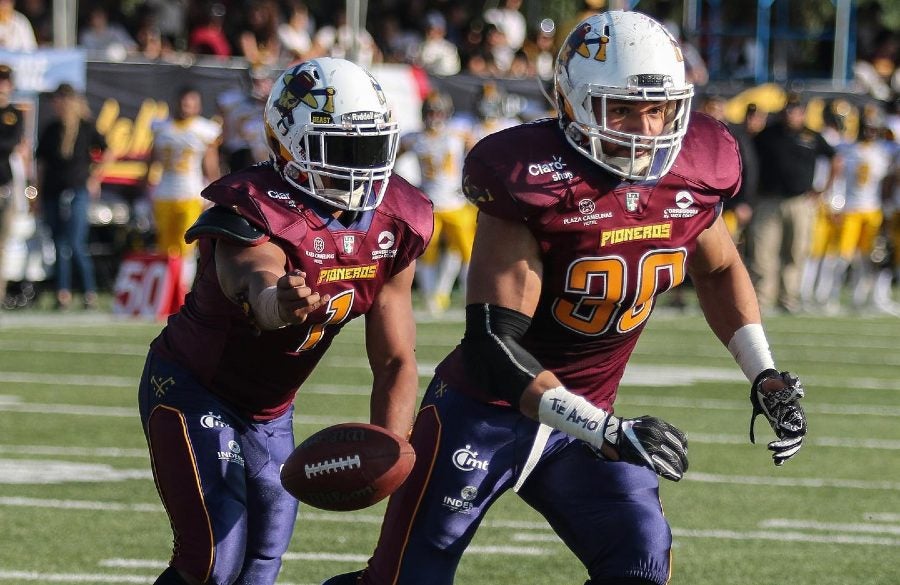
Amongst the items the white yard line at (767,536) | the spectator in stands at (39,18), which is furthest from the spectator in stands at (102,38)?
the white yard line at (767,536)

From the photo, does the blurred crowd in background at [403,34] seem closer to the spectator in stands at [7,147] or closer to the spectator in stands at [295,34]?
the spectator in stands at [295,34]

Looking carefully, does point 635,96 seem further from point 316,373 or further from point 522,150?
point 316,373

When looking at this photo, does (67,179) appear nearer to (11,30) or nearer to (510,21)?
(11,30)

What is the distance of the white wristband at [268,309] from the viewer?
139 inches

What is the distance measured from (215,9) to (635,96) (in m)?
12.7

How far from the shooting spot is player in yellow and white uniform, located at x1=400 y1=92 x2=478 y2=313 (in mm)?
13094

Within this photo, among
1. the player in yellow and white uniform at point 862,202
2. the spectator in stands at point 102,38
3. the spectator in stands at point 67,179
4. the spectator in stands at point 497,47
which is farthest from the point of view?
the spectator in stands at point 497,47

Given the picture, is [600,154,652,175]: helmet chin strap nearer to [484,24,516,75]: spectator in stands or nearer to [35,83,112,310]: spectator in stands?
[35,83,112,310]: spectator in stands

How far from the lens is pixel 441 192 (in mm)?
13156

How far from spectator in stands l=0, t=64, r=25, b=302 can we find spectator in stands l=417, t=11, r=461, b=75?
510 centimetres

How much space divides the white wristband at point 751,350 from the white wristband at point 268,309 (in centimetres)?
115

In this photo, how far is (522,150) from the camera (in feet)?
12.4

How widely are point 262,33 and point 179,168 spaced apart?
11.5 feet

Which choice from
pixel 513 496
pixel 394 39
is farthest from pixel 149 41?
pixel 513 496
